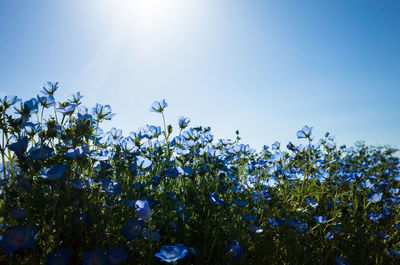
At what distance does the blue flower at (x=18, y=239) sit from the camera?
44.6 inches

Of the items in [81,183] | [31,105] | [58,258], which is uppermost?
[31,105]

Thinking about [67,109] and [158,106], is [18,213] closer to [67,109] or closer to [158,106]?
[67,109]

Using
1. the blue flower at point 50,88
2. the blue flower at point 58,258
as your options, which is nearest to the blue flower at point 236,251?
the blue flower at point 58,258

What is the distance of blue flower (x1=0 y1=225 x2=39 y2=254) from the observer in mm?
1133

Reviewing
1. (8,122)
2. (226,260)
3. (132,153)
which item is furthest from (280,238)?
(8,122)

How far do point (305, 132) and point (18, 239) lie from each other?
287 centimetres

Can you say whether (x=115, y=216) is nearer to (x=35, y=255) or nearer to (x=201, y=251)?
(x=35, y=255)

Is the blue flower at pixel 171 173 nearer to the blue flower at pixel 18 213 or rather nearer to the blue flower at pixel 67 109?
the blue flower at pixel 67 109

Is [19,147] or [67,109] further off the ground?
[67,109]

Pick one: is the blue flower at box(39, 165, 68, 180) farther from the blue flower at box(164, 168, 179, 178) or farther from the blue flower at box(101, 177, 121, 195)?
the blue flower at box(164, 168, 179, 178)

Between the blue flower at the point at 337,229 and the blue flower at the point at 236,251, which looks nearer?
the blue flower at the point at 236,251

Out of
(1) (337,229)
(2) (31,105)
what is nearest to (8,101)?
(2) (31,105)

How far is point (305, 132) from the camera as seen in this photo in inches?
115

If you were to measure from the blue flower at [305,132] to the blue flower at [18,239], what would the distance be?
274 centimetres
